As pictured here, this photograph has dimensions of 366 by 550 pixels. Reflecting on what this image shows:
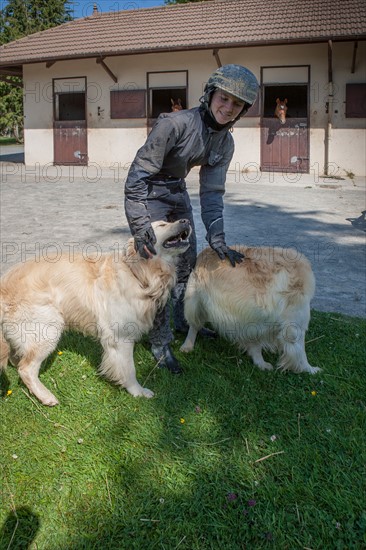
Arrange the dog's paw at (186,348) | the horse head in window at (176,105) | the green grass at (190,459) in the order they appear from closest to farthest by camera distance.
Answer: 1. the green grass at (190,459)
2. the dog's paw at (186,348)
3. the horse head in window at (176,105)

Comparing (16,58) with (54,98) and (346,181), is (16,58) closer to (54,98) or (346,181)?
(54,98)

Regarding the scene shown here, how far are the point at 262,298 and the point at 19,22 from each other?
4010cm

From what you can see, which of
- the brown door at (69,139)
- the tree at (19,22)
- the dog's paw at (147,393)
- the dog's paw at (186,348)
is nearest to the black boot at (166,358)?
the dog's paw at (186,348)

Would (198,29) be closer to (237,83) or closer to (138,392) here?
(237,83)

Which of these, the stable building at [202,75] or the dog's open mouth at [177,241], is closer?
the dog's open mouth at [177,241]

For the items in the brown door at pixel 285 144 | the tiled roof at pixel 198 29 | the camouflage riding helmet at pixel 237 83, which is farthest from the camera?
the brown door at pixel 285 144

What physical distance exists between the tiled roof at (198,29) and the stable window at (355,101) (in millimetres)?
1395

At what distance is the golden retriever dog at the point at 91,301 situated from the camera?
112 inches

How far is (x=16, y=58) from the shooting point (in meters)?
17.0

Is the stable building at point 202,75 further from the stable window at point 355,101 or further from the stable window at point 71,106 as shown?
the stable window at point 71,106

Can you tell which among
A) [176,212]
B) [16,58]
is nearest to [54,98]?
[16,58]

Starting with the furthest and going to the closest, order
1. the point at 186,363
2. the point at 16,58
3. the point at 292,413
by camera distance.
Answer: the point at 16,58, the point at 186,363, the point at 292,413

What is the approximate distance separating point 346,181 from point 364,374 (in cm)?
1124

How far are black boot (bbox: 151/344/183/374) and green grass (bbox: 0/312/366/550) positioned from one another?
73 millimetres
